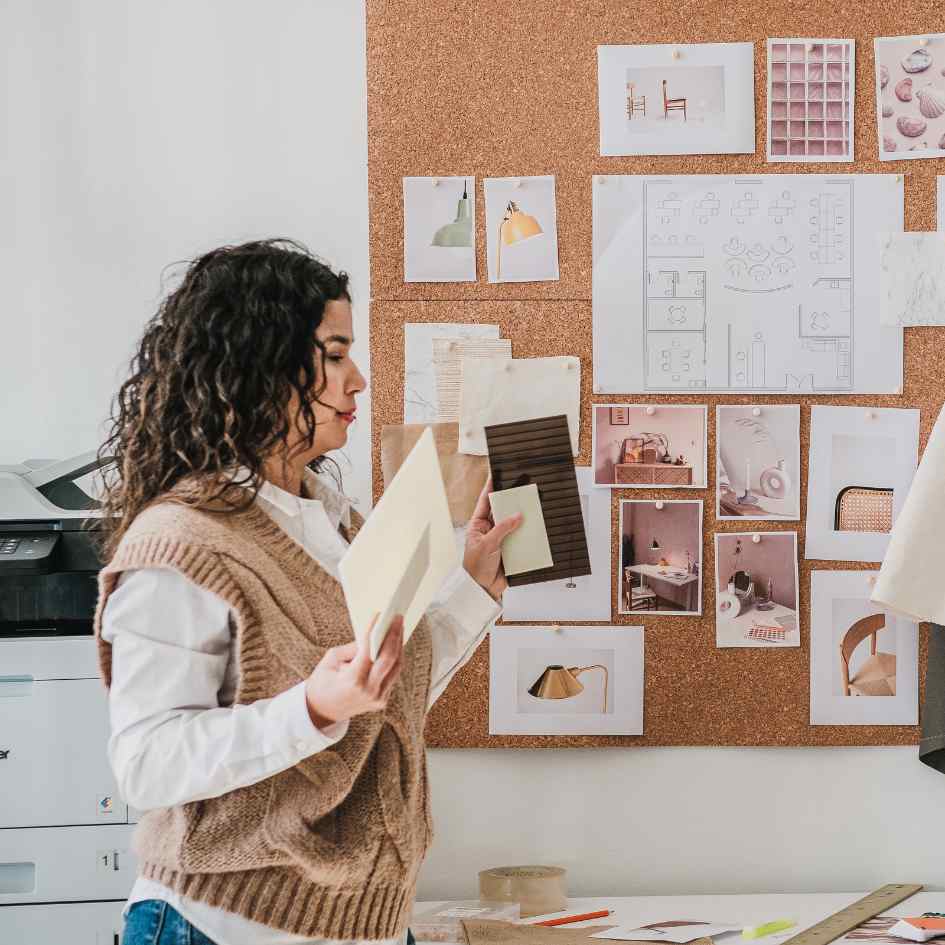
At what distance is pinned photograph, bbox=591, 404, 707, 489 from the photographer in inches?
65.6

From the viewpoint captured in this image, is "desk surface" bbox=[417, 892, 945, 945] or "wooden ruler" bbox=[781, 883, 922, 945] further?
"desk surface" bbox=[417, 892, 945, 945]

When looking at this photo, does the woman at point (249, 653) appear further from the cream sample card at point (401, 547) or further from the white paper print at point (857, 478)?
the white paper print at point (857, 478)

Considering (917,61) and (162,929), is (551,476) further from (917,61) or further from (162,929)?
(917,61)

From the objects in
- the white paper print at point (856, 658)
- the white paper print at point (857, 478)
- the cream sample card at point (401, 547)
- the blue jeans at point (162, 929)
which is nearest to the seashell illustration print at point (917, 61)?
the white paper print at point (857, 478)

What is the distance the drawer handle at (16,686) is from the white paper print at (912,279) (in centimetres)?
137

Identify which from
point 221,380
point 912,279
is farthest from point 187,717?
point 912,279

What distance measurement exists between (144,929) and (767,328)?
123 cm

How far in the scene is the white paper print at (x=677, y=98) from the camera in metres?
1.65

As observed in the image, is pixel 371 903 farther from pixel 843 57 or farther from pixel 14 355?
pixel 843 57

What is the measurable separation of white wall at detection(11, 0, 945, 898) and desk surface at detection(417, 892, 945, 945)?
0.19 feet

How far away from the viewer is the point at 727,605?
1671 millimetres

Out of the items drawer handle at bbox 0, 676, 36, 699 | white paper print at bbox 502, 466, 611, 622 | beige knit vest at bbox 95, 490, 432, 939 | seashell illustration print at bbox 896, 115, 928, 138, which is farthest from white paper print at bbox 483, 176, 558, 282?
drawer handle at bbox 0, 676, 36, 699

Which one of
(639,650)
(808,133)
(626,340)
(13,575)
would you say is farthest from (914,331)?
(13,575)

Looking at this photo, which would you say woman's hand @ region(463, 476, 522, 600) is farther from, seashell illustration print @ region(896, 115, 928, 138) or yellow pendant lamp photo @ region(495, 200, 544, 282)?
seashell illustration print @ region(896, 115, 928, 138)
